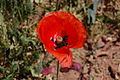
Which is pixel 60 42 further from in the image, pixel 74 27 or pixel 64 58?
pixel 64 58

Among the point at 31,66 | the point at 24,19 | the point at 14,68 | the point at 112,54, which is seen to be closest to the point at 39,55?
the point at 31,66

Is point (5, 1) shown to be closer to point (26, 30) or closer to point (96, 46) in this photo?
point (26, 30)

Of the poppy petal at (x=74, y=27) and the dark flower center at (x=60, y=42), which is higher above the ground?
the poppy petal at (x=74, y=27)

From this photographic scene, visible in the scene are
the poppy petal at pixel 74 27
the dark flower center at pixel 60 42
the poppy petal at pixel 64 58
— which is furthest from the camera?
the dark flower center at pixel 60 42

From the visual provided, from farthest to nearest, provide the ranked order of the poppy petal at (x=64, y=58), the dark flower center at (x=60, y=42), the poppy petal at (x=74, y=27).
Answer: the dark flower center at (x=60, y=42)
the poppy petal at (x=74, y=27)
the poppy petal at (x=64, y=58)

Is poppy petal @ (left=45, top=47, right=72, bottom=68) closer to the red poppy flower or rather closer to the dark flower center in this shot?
the red poppy flower

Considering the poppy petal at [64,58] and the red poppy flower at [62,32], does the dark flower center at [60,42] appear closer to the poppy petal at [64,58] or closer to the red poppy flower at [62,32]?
the red poppy flower at [62,32]

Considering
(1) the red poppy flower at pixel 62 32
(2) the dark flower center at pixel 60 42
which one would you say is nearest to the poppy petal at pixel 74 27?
(1) the red poppy flower at pixel 62 32

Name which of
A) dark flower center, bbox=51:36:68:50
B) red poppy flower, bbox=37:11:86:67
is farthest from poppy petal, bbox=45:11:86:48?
dark flower center, bbox=51:36:68:50

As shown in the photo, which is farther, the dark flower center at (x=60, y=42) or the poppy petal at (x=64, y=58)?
the dark flower center at (x=60, y=42)
